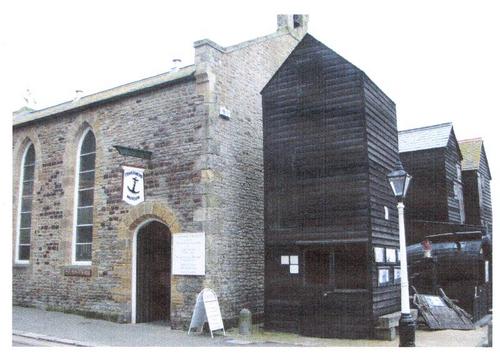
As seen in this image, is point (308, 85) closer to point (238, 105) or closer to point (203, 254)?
point (238, 105)

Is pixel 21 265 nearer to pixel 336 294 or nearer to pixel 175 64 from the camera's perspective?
pixel 175 64

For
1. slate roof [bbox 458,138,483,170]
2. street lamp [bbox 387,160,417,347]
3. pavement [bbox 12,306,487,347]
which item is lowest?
pavement [bbox 12,306,487,347]

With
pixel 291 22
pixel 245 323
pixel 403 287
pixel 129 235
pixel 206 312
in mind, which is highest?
pixel 291 22

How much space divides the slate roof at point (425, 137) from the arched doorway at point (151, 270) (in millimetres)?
9474

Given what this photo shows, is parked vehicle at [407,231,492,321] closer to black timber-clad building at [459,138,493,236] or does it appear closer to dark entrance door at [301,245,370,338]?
dark entrance door at [301,245,370,338]

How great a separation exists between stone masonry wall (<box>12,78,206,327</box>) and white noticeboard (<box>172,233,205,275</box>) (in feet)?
0.68

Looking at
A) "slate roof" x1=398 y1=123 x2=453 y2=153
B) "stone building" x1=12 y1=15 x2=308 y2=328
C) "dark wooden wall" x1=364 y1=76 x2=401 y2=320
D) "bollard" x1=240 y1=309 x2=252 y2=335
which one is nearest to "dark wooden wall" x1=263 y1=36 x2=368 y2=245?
"dark wooden wall" x1=364 y1=76 x2=401 y2=320

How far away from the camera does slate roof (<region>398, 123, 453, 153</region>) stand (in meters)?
19.0

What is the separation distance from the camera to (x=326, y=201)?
13.2 metres

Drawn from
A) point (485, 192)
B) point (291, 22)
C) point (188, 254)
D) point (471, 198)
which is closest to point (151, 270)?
point (188, 254)

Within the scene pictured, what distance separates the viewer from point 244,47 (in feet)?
51.4

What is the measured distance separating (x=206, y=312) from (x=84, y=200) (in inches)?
241

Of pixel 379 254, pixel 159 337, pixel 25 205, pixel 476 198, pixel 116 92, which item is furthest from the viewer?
pixel 476 198
